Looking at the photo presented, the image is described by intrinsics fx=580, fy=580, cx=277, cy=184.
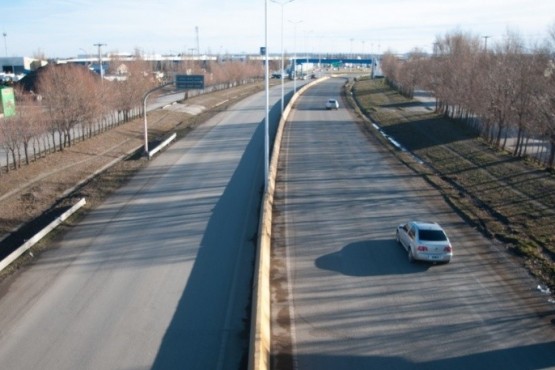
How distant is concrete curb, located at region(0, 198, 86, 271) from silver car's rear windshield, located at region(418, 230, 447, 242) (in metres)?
11.7

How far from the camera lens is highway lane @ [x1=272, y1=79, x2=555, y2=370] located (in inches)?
466

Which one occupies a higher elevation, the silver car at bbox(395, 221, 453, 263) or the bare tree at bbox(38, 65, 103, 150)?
the bare tree at bbox(38, 65, 103, 150)

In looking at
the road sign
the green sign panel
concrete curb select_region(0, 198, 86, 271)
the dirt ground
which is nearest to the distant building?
the dirt ground

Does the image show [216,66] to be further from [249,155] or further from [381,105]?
[249,155]

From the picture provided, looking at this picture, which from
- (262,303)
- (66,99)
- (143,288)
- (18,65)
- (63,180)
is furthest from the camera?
(18,65)

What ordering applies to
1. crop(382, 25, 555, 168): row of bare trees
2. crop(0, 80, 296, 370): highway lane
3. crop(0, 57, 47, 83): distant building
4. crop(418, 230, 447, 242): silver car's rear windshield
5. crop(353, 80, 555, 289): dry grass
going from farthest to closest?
crop(0, 57, 47, 83): distant building < crop(382, 25, 555, 168): row of bare trees < crop(353, 80, 555, 289): dry grass < crop(418, 230, 447, 242): silver car's rear windshield < crop(0, 80, 296, 370): highway lane

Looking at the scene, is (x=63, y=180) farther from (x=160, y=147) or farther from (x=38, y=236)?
(x=38, y=236)

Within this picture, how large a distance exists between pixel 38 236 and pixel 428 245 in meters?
12.1

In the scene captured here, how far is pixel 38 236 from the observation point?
18.5 m

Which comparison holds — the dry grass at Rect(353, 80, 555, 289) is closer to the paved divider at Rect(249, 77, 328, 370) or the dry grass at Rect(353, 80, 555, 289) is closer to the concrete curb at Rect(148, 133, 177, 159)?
the paved divider at Rect(249, 77, 328, 370)

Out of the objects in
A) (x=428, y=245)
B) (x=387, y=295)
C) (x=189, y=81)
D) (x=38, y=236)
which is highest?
(x=189, y=81)

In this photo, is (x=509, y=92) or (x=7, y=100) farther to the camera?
(x=7, y=100)

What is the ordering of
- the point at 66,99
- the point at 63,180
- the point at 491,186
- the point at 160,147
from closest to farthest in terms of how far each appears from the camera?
the point at 491,186, the point at 63,180, the point at 160,147, the point at 66,99

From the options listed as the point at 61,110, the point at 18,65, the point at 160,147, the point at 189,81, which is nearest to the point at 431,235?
the point at 160,147
